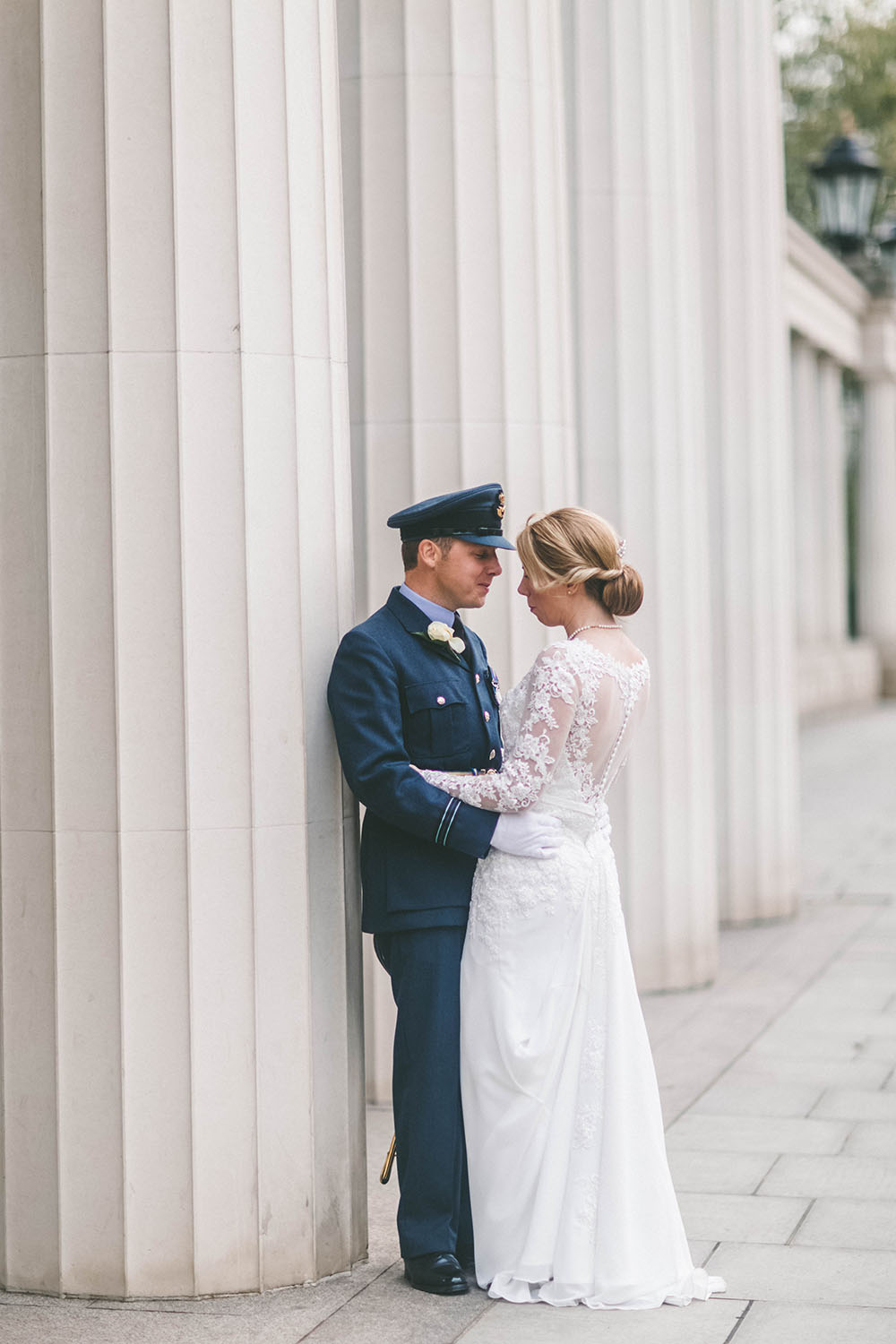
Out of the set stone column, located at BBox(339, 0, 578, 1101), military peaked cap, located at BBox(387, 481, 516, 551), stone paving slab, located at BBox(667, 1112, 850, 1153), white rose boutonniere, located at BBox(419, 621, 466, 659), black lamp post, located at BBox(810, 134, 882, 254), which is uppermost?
black lamp post, located at BBox(810, 134, 882, 254)

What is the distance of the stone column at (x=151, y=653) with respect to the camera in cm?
465

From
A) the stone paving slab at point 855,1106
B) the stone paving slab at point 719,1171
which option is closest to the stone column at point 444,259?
the stone paving slab at point 719,1171

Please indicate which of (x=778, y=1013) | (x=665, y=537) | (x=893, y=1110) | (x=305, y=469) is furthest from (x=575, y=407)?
(x=305, y=469)

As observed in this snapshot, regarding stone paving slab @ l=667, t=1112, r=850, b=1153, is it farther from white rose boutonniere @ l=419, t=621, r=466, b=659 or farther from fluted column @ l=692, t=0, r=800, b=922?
fluted column @ l=692, t=0, r=800, b=922

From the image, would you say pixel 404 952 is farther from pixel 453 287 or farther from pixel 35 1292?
pixel 453 287

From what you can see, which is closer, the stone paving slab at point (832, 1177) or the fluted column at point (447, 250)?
the stone paving slab at point (832, 1177)

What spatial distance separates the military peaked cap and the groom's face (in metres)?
0.04

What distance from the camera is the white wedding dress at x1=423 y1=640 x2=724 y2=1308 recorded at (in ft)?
15.3

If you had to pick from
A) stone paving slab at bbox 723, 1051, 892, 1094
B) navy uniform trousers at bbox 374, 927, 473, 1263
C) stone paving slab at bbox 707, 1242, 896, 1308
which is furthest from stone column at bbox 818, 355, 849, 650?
navy uniform trousers at bbox 374, 927, 473, 1263

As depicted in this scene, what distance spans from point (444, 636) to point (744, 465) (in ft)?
20.5

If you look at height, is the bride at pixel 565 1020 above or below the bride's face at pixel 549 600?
below

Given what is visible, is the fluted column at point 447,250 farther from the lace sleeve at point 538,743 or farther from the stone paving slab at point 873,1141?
the lace sleeve at point 538,743

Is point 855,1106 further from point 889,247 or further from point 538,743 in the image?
point 889,247

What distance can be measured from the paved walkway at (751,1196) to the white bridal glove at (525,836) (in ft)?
3.70
